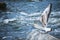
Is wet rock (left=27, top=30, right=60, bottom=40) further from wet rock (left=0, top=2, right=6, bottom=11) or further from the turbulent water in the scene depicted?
wet rock (left=0, top=2, right=6, bottom=11)

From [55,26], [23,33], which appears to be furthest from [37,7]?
[23,33]

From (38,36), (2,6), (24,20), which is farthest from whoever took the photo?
(2,6)

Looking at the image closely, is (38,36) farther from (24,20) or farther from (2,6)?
(2,6)

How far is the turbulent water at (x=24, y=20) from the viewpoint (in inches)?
54.0

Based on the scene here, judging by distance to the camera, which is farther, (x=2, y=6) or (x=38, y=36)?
(x=2, y=6)

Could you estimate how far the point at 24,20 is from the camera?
162cm

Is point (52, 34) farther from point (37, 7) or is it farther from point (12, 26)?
point (37, 7)

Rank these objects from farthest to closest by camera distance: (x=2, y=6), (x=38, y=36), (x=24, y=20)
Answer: (x=2, y=6)
(x=24, y=20)
(x=38, y=36)

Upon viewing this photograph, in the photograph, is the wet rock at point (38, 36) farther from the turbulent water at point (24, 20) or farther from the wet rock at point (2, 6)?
the wet rock at point (2, 6)

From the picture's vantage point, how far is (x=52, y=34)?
138 cm

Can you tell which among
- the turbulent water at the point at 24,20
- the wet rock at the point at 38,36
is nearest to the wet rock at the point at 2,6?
the turbulent water at the point at 24,20

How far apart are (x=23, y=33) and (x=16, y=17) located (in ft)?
1.08

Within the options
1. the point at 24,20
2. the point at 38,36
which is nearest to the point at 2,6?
the point at 24,20

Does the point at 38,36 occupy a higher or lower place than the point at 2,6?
lower
